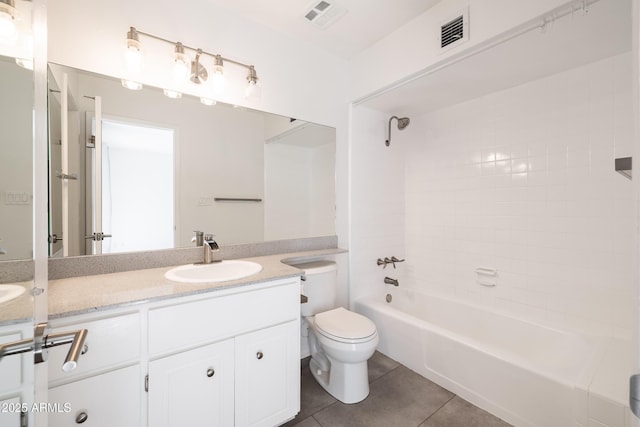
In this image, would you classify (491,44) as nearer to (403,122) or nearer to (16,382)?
(403,122)

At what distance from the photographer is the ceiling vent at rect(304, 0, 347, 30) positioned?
5.59 feet

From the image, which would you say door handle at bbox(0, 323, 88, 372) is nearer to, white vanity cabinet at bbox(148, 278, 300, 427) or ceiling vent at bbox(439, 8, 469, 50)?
white vanity cabinet at bbox(148, 278, 300, 427)

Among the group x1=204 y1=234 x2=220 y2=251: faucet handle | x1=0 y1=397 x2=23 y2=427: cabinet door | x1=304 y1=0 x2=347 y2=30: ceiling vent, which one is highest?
x1=304 y1=0 x2=347 y2=30: ceiling vent

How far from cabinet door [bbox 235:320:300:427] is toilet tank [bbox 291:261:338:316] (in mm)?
442

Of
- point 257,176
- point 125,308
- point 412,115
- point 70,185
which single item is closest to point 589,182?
point 412,115

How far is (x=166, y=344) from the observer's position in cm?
108

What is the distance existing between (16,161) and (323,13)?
1.84 meters

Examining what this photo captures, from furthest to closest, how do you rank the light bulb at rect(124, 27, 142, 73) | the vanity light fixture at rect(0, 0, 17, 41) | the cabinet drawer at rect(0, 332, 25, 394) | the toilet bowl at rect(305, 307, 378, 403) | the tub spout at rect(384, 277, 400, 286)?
the tub spout at rect(384, 277, 400, 286)
the toilet bowl at rect(305, 307, 378, 403)
the light bulb at rect(124, 27, 142, 73)
the vanity light fixture at rect(0, 0, 17, 41)
the cabinet drawer at rect(0, 332, 25, 394)

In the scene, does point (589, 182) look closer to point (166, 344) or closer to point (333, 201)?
point (333, 201)

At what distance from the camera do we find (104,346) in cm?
97

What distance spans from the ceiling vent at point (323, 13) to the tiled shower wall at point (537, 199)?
1334 millimetres

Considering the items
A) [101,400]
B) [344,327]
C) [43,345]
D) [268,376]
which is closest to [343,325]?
[344,327]

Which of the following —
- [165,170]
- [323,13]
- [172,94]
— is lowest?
[165,170]

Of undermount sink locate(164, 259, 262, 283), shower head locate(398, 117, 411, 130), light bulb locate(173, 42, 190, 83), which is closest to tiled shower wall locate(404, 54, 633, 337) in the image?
shower head locate(398, 117, 411, 130)
